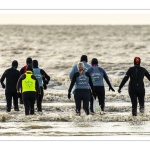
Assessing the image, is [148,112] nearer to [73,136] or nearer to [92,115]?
[92,115]

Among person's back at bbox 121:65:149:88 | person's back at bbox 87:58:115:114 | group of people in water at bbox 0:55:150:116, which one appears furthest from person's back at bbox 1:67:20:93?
person's back at bbox 121:65:149:88

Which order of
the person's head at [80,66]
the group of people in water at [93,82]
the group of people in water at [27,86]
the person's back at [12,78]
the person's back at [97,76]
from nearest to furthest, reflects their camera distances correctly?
the person's head at [80,66] → the group of people in water at [93,82] → the group of people in water at [27,86] → the person's back at [97,76] → the person's back at [12,78]

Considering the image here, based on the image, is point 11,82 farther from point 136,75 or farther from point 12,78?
point 136,75

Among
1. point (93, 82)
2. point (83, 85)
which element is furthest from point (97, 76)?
point (83, 85)

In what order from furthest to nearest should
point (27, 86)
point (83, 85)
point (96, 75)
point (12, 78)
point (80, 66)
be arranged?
point (12, 78)
point (96, 75)
point (27, 86)
point (83, 85)
point (80, 66)

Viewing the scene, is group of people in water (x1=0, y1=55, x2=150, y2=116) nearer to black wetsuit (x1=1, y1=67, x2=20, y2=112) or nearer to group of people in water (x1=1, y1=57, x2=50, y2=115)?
group of people in water (x1=1, y1=57, x2=50, y2=115)

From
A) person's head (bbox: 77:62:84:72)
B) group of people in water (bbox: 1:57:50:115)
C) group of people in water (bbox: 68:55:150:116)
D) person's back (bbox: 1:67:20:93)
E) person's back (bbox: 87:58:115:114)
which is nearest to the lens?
person's head (bbox: 77:62:84:72)

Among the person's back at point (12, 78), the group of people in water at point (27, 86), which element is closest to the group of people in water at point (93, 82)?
the group of people in water at point (27, 86)

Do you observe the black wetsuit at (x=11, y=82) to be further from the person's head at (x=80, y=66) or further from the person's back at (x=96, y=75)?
the person's head at (x=80, y=66)

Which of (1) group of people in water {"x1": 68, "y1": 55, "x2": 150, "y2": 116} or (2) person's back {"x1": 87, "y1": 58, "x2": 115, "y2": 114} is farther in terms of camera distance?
(2) person's back {"x1": 87, "y1": 58, "x2": 115, "y2": 114}

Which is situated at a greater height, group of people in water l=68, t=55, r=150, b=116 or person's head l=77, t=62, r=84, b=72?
person's head l=77, t=62, r=84, b=72

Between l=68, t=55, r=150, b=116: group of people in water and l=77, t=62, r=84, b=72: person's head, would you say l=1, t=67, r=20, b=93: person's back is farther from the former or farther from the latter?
l=77, t=62, r=84, b=72: person's head

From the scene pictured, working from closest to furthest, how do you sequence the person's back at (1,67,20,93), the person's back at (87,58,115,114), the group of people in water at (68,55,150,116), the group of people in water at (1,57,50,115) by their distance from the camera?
the group of people in water at (68,55,150,116) < the group of people in water at (1,57,50,115) < the person's back at (87,58,115,114) < the person's back at (1,67,20,93)

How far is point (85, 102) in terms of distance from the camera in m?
19.6
